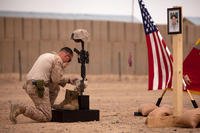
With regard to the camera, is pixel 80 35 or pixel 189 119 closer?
pixel 189 119

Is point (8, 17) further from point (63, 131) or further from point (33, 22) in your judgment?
point (63, 131)

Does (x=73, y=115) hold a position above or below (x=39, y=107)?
below

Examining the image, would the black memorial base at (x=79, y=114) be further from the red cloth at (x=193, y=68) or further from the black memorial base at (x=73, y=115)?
the red cloth at (x=193, y=68)

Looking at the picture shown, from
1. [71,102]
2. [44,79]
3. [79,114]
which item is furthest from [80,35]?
[79,114]

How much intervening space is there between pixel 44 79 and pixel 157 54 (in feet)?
6.60

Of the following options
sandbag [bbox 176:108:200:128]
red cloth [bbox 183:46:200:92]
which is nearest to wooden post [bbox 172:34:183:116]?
sandbag [bbox 176:108:200:128]

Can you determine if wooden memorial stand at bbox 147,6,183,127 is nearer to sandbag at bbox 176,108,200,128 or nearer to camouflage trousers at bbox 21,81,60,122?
sandbag at bbox 176,108,200,128

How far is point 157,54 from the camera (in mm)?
11141

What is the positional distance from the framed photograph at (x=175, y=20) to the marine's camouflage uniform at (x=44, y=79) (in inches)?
79.5

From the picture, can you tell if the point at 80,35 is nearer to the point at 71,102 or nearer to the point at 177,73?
the point at 71,102

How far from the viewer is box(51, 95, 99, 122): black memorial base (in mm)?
10258

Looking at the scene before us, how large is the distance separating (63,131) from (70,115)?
1241 mm

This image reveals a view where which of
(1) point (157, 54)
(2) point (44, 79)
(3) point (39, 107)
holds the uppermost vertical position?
(1) point (157, 54)

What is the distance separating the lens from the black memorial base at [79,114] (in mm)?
10258
